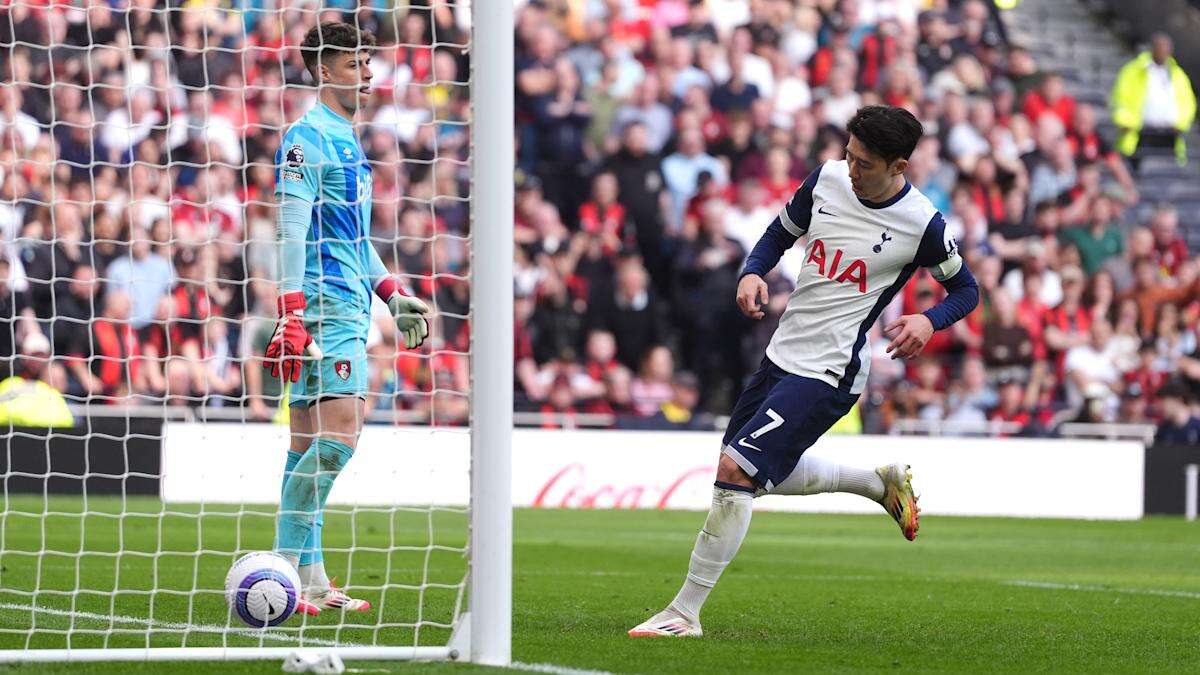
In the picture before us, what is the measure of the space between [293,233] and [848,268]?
2.09m

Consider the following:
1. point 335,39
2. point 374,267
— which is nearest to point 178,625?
point 374,267

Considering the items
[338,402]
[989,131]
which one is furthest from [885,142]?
[989,131]

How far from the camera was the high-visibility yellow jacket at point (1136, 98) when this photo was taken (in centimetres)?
2286

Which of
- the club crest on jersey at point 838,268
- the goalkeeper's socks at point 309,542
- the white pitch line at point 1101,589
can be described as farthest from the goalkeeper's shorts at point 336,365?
the white pitch line at point 1101,589

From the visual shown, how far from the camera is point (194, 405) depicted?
1698 centimetres

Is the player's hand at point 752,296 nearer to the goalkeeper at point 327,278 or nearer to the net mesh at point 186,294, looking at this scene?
the goalkeeper at point 327,278

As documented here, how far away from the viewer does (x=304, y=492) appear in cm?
751

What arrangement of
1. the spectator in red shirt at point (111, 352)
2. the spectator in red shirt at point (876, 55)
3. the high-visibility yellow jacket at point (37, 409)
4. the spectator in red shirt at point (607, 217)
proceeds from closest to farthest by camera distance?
1. the spectator in red shirt at point (111, 352)
2. the high-visibility yellow jacket at point (37, 409)
3. the spectator in red shirt at point (607, 217)
4. the spectator in red shirt at point (876, 55)

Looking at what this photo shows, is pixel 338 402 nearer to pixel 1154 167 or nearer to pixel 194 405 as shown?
pixel 194 405


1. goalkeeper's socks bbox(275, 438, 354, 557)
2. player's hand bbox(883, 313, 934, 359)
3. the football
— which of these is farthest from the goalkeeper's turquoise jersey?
player's hand bbox(883, 313, 934, 359)

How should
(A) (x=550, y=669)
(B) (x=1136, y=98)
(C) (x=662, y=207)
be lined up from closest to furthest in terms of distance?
(A) (x=550, y=669) < (C) (x=662, y=207) < (B) (x=1136, y=98)

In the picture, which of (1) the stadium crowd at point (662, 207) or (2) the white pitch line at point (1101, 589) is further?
(1) the stadium crowd at point (662, 207)

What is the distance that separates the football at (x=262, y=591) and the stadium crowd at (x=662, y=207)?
853 cm

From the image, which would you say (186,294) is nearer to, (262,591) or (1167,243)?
(262,591)
